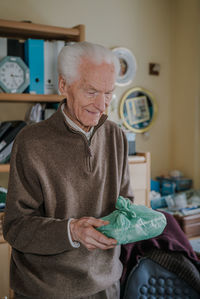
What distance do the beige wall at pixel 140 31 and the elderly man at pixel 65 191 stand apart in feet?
5.32

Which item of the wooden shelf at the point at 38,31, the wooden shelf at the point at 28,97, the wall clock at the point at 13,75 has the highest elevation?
the wooden shelf at the point at 38,31

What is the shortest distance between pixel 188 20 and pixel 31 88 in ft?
6.06

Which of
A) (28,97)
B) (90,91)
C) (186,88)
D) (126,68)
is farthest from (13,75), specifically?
(186,88)

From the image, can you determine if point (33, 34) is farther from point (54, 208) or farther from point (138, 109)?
point (54, 208)

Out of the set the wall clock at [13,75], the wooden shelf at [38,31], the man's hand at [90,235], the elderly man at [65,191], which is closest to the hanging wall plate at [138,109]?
the wooden shelf at [38,31]

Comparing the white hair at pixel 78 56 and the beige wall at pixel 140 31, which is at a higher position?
the beige wall at pixel 140 31

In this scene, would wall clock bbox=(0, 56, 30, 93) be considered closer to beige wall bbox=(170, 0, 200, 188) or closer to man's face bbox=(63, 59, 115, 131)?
man's face bbox=(63, 59, 115, 131)

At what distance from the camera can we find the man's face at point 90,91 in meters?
1.00

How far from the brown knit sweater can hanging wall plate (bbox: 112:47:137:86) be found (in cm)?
204

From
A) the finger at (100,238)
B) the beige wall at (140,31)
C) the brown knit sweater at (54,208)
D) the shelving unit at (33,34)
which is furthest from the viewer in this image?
the beige wall at (140,31)

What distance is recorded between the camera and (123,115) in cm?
314

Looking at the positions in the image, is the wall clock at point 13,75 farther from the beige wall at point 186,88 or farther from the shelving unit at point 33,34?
the beige wall at point 186,88

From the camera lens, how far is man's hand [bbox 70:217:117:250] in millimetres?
889

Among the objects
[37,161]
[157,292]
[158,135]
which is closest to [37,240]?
[37,161]
